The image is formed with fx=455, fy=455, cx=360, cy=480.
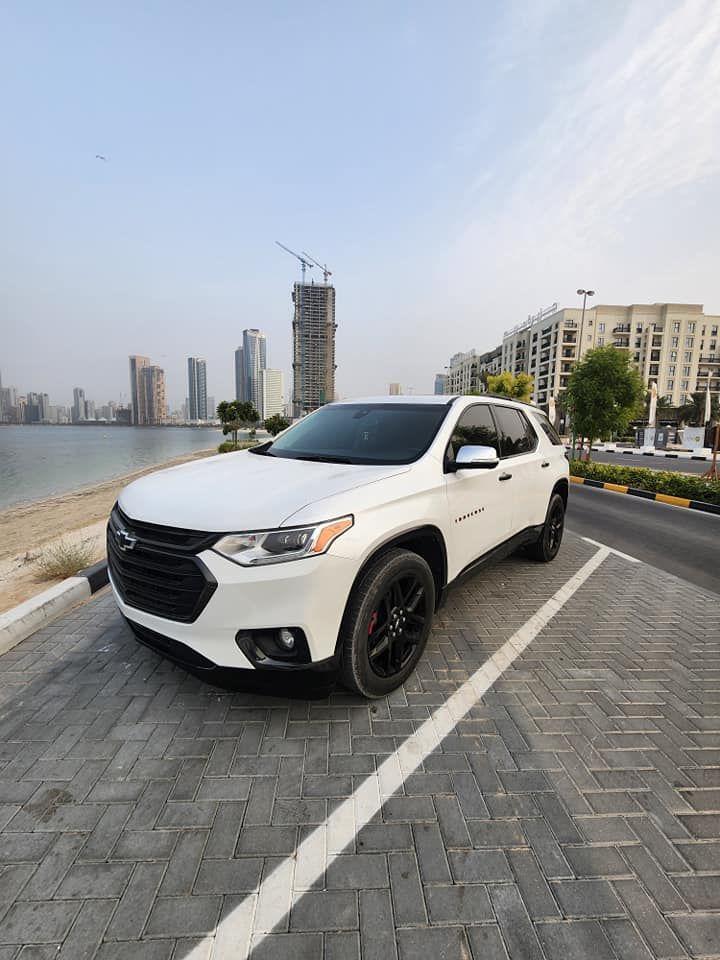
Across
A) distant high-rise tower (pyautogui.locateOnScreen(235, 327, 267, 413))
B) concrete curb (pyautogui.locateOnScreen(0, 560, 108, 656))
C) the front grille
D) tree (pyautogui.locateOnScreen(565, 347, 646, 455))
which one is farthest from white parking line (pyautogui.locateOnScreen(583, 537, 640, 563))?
distant high-rise tower (pyautogui.locateOnScreen(235, 327, 267, 413))

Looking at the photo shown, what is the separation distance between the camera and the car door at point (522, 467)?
3965mm

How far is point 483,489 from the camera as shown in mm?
3404

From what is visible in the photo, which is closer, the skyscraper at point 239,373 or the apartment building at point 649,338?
the apartment building at point 649,338

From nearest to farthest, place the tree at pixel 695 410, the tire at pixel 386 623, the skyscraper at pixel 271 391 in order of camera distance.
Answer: the tire at pixel 386 623 < the tree at pixel 695 410 < the skyscraper at pixel 271 391

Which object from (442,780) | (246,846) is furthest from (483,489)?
(246,846)

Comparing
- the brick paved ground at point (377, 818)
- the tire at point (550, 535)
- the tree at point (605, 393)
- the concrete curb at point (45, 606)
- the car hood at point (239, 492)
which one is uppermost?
the tree at point (605, 393)

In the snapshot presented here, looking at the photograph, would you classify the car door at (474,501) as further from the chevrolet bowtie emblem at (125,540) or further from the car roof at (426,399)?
the chevrolet bowtie emblem at (125,540)

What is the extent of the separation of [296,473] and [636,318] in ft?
332

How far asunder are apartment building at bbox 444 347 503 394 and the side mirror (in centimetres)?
10679

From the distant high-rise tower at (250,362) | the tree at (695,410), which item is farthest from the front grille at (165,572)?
the distant high-rise tower at (250,362)

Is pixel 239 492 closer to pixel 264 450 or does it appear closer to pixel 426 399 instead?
pixel 264 450

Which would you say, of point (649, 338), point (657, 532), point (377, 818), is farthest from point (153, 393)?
point (377, 818)

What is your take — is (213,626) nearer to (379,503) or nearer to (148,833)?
(148,833)

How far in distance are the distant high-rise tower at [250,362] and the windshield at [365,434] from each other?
146136 millimetres
